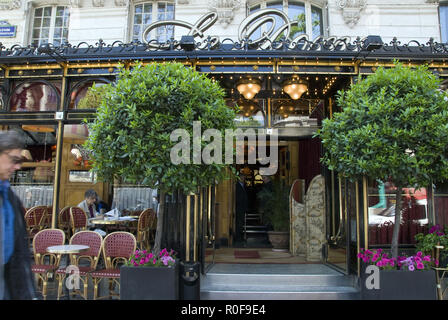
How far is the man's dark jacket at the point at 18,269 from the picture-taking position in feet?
7.98

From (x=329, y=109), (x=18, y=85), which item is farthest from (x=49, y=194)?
(x=329, y=109)

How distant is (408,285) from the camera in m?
4.66

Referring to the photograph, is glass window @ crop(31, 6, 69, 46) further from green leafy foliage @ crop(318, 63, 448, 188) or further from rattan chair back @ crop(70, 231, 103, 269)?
green leafy foliage @ crop(318, 63, 448, 188)

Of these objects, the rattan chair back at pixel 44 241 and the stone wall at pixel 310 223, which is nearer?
the rattan chair back at pixel 44 241

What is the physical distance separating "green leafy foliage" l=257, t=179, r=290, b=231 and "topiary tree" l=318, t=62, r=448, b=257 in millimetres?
3543

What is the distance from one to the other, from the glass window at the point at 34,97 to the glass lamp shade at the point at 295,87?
186 inches

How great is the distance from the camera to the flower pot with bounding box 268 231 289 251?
8494 mm

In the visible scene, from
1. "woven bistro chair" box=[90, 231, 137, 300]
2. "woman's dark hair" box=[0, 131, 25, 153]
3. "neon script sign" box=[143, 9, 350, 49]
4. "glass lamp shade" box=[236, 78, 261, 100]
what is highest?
"neon script sign" box=[143, 9, 350, 49]

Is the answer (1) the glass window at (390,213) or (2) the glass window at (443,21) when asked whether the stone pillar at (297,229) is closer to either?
(1) the glass window at (390,213)

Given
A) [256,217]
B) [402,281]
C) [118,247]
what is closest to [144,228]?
[118,247]

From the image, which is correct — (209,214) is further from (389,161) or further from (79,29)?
(79,29)

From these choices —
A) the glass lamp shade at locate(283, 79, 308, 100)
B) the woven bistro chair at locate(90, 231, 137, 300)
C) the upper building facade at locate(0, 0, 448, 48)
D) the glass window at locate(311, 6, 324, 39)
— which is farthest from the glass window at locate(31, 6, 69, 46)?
the glass window at locate(311, 6, 324, 39)

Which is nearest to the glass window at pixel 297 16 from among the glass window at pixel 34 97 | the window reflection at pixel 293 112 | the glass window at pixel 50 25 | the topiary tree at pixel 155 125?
the window reflection at pixel 293 112

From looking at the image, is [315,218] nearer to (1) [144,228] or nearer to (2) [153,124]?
(1) [144,228]
